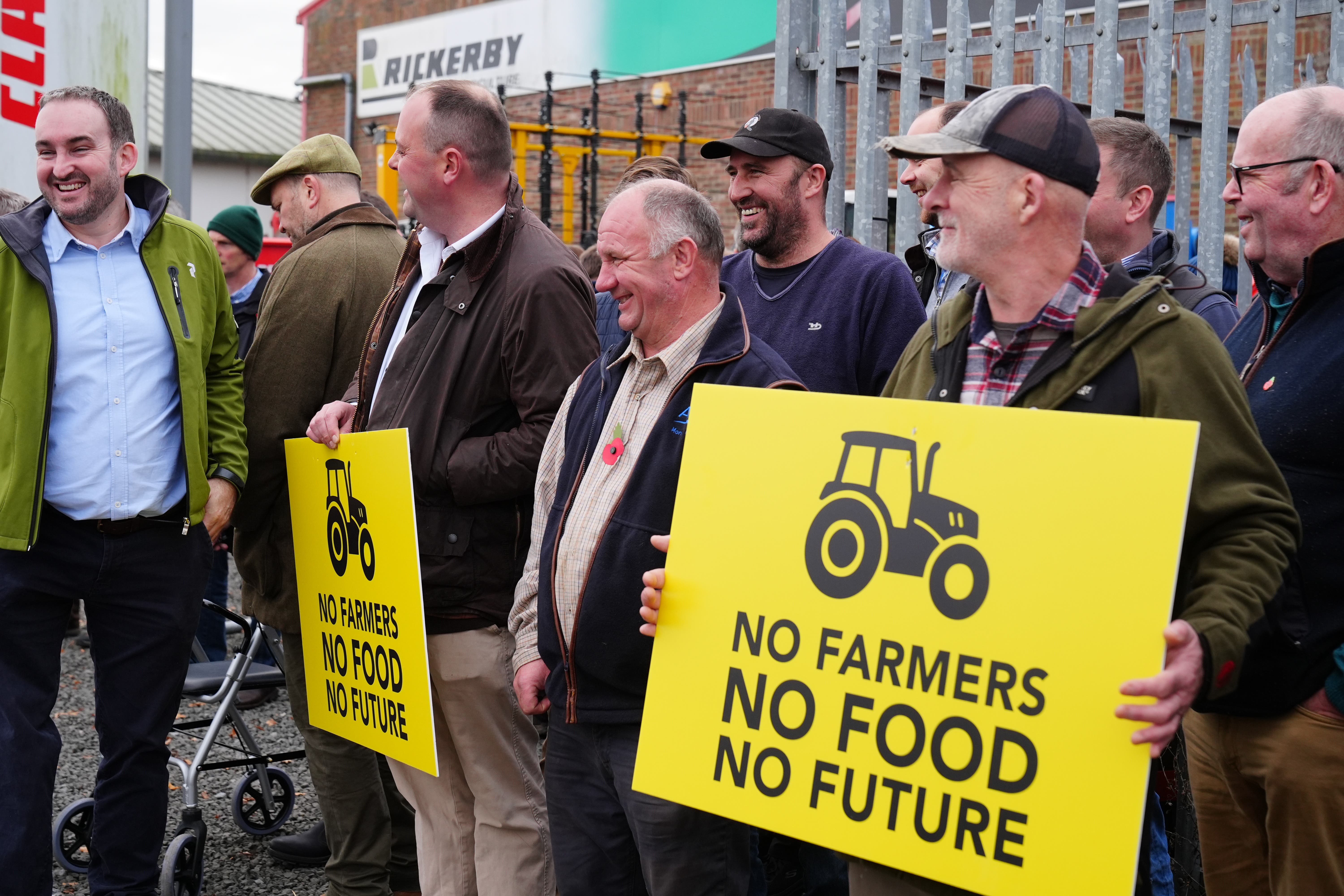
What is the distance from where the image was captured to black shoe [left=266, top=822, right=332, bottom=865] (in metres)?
4.78

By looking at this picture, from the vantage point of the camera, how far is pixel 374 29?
2342cm

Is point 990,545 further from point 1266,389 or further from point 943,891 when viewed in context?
point 1266,389

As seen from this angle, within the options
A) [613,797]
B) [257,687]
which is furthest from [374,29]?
[613,797]

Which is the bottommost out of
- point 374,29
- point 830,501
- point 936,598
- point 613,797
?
point 613,797

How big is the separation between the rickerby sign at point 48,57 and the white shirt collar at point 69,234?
2560 mm

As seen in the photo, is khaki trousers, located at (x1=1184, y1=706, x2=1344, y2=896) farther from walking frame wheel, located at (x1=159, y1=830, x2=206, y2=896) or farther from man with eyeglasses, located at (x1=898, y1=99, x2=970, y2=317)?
walking frame wheel, located at (x1=159, y1=830, x2=206, y2=896)

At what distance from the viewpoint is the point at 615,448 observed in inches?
114

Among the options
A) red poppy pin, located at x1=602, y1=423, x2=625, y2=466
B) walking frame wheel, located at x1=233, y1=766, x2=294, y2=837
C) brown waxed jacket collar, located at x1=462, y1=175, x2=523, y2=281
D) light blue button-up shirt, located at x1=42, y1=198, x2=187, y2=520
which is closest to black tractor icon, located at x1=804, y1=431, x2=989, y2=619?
red poppy pin, located at x1=602, y1=423, x2=625, y2=466

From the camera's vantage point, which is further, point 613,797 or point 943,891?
point 613,797

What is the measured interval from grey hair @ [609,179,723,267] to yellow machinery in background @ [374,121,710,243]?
10.2 m

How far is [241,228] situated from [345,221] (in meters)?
2.57

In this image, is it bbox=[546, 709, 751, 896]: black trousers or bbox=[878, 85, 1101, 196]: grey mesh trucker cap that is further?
bbox=[546, 709, 751, 896]: black trousers

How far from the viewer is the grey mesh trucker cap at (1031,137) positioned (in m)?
2.22

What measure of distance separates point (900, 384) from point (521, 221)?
1511 millimetres
